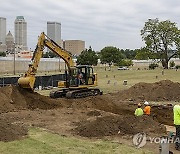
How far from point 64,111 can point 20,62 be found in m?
83.6

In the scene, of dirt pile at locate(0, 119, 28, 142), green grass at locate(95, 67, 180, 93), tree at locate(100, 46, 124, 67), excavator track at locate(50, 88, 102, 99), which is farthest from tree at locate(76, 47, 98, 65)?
dirt pile at locate(0, 119, 28, 142)

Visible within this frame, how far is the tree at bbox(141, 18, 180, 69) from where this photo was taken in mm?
87250

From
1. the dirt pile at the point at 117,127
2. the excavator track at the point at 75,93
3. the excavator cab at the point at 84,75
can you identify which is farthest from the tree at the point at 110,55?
the dirt pile at the point at 117,127

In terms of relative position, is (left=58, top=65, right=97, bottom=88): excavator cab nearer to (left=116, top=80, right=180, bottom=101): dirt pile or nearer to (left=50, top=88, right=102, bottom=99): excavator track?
(left=50, top=88, right=102, bottom=99): excavator track

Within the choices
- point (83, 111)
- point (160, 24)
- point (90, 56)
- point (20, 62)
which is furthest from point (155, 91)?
point (20, 62)

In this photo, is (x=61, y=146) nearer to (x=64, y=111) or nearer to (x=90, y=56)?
(x=64, y=111)

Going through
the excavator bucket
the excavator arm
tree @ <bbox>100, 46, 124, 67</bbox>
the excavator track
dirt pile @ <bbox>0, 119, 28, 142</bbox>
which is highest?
tree @ <bbox>100, 46, 124, 67</bbox>

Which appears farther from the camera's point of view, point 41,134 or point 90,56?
point 90,56

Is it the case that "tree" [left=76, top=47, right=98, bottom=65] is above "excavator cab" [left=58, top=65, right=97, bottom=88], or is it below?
above

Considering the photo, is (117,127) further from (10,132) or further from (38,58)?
(38,58)

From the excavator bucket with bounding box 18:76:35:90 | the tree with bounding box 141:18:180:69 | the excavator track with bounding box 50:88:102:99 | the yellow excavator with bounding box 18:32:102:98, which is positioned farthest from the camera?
the tree with bounding box 141:18:180:69

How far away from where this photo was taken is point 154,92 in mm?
32156

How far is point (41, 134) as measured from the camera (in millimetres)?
14992

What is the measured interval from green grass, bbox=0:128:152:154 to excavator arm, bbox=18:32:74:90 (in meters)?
11.2
